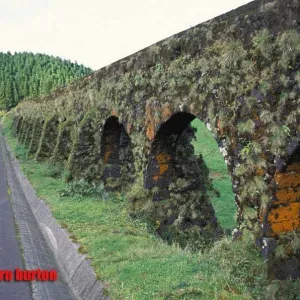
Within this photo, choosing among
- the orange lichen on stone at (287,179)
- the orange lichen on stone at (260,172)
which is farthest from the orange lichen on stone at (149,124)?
the orange lichen on stone at (287,179)

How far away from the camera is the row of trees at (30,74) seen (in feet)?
246

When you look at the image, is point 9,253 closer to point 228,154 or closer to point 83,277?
point 83,277

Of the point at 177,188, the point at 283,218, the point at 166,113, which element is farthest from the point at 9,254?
the point at 283,218

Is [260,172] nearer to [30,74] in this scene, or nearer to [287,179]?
[287,179]

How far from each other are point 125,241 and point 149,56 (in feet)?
11.2

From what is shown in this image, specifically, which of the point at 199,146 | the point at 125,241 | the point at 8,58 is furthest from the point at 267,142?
the point at 8,58

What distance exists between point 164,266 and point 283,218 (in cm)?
156

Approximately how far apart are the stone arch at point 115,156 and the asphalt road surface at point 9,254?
8.26 ft

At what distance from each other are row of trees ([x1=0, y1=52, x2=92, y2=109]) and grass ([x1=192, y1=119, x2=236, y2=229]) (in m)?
43.6

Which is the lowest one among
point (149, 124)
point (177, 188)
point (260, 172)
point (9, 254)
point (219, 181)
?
point (9, 254)

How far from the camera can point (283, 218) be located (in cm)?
469

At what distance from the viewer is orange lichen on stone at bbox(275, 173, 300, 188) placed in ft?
15.0

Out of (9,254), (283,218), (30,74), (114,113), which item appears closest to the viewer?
(283,218)

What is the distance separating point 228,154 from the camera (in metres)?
5.29
